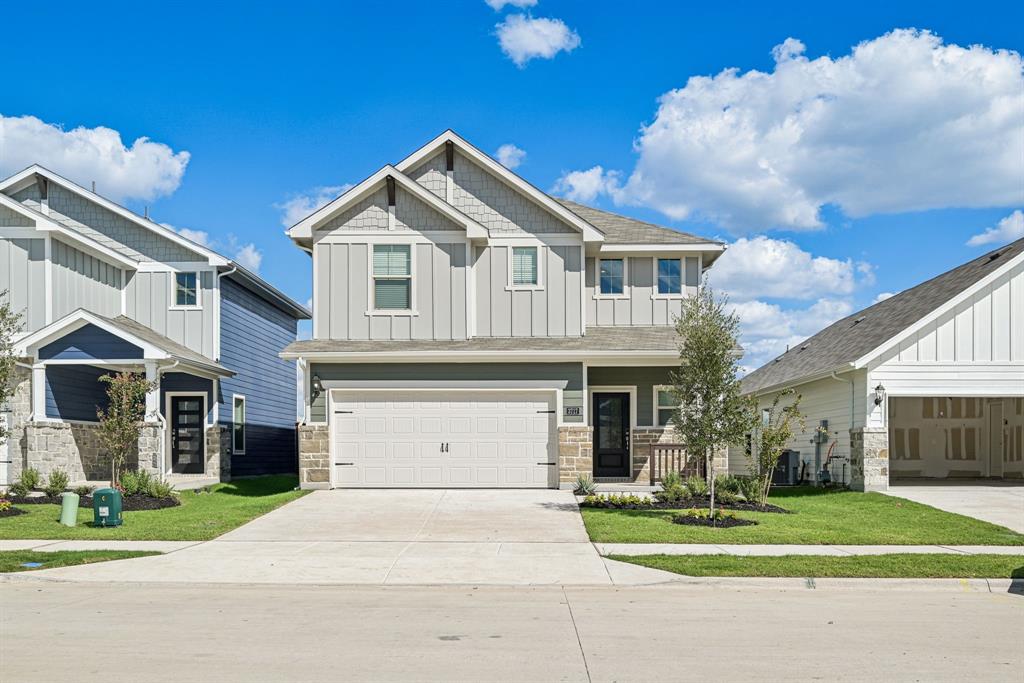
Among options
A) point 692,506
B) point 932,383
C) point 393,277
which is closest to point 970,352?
point 932,383

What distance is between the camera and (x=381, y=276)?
869 inches

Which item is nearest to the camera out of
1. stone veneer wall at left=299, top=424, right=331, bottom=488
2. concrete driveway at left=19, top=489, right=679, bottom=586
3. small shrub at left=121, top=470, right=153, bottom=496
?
concrete driveway at left=19, top=489, right=679, bottom=586

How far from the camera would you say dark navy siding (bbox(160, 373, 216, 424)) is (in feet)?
84.5

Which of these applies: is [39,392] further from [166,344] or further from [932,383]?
[932,383]

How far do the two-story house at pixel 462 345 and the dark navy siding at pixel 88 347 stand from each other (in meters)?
4.39

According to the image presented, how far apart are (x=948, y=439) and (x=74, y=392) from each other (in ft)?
78.3

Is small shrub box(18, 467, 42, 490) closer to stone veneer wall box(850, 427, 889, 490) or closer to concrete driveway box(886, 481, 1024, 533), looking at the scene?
stone veneer wall box(850, 427, 889, 490)

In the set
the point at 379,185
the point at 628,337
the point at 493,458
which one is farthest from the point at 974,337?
the point at 379,185

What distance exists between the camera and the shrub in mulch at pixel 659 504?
18.1 m

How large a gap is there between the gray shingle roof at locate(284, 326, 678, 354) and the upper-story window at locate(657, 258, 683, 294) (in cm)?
190

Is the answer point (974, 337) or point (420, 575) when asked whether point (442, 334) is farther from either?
point (974, 337)

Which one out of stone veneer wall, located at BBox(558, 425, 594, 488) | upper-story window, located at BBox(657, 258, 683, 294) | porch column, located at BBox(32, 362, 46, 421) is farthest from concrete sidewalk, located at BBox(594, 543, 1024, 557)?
porch column, located at BBox(32, 362, 46, 421)

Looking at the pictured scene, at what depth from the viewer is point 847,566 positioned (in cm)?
1220

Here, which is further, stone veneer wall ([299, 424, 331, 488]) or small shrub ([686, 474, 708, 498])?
stone veneer wall ([299, 424, 331, 488])
